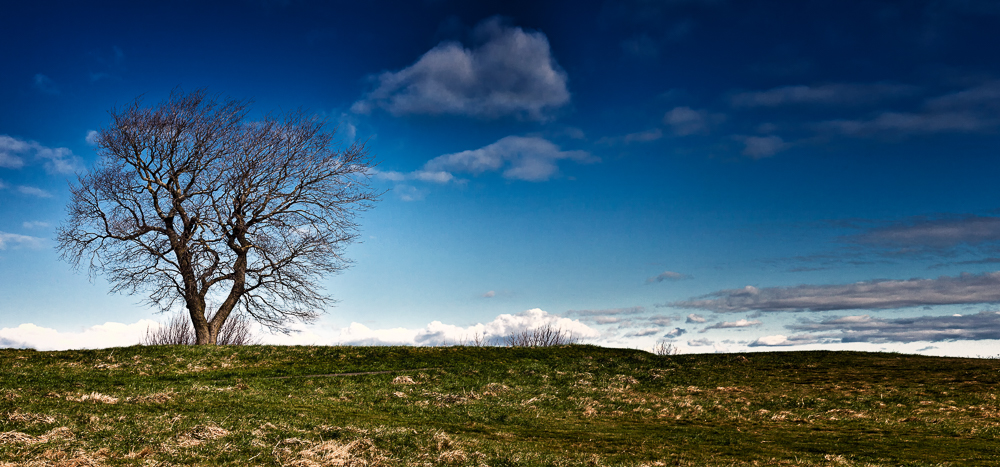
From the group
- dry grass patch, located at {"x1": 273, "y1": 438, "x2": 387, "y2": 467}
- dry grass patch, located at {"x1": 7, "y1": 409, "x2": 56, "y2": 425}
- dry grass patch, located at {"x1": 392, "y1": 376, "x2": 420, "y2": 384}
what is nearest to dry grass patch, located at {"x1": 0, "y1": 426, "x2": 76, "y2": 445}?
dry grass patch, located at {"x1": 7, "y1": 409, "x2": 56, "y2": 425}

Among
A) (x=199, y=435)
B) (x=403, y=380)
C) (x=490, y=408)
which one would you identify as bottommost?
(x=490, y=408)

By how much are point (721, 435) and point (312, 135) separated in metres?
30.5

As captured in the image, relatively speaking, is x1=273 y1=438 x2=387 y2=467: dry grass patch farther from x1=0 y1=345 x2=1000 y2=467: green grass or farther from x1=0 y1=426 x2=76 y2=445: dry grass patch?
x1=0 y1=426 x2=76 y2=445: dry grass patch

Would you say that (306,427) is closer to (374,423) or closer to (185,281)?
(374,423)

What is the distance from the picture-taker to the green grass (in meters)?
12.1

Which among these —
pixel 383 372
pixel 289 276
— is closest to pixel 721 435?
pixel 383 372

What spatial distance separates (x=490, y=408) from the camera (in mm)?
19500

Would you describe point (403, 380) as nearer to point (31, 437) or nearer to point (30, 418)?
point (30, 418)

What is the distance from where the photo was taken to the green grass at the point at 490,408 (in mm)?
12109

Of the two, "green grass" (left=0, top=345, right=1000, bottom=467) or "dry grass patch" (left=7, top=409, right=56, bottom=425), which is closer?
"green grass" (left=0, top=345, right=1000, bottom=467)

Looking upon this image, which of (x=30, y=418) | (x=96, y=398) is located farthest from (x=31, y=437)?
(x=96, y=398)

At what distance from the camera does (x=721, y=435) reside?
51.1 ft

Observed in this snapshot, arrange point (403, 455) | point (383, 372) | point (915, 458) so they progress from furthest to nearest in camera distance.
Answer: point (383, 372), point (915, 458), point (403, 455)

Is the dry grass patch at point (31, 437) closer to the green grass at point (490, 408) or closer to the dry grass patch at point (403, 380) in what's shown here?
the green grass at point (490, 408)
